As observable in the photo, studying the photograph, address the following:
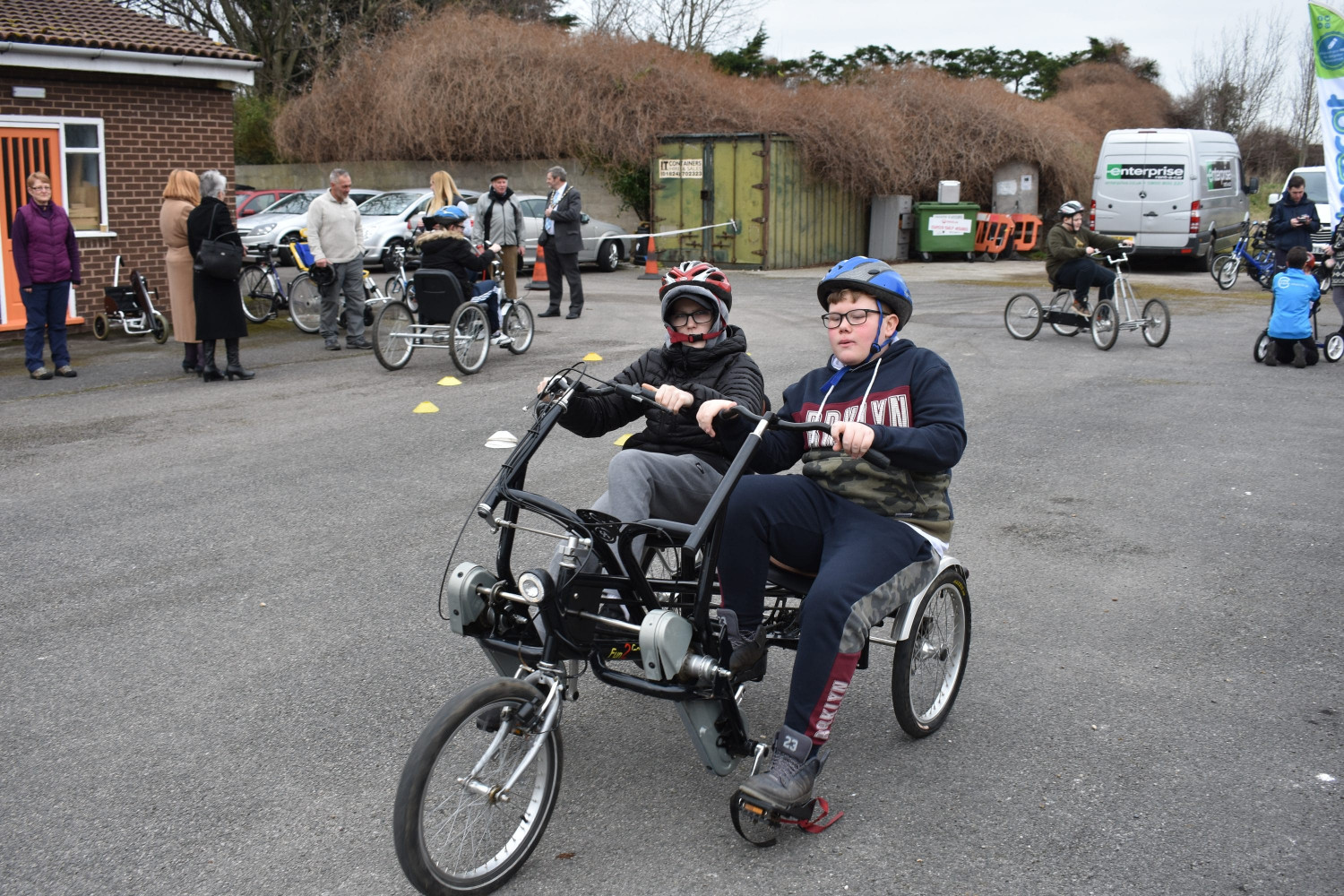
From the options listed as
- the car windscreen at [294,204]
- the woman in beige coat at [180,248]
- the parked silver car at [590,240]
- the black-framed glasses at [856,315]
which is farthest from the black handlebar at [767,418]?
the car windscreen at [294,204]

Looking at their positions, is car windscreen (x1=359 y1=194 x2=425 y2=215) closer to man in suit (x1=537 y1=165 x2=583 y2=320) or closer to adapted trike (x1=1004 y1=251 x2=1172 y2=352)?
man in suit (x1=537 y1=165 x2=583 y2=320)

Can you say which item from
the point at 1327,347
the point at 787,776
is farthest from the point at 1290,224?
the point at 787,776

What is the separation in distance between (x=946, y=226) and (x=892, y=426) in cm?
2450

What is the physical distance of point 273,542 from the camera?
248 inches

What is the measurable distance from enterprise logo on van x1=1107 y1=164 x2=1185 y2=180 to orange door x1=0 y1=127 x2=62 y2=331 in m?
18.4

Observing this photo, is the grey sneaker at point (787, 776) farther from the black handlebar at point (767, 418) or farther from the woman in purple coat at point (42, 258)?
the woman in purple coat at point (42, 258)

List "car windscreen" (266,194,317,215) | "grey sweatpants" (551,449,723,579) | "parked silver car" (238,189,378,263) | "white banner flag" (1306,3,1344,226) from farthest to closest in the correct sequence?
"car windscreen" (266,194,317,215), "parked silver car" (238,189,378,263), "white banner flag" (1306,3,1344,226), "grey sweatpants" (551,449,723,579)

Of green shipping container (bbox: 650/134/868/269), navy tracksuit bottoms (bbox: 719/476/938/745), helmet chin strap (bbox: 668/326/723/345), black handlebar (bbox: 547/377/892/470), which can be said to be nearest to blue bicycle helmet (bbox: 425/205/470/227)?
helmet chin strap (bbox: 668/326/723/345)

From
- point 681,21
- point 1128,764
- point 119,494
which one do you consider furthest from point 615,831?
point 681,21

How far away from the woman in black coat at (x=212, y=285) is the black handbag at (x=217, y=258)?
0.04 metres

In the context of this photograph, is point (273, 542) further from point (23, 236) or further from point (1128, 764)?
point (23, 236)

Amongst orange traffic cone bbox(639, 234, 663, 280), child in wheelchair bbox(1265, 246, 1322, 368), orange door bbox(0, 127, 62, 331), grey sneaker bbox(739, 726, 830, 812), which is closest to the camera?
grey sneaker bbox(739, 726, 830, 812)

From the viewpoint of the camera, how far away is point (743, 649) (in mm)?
3555

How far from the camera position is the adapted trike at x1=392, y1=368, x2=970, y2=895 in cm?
306
